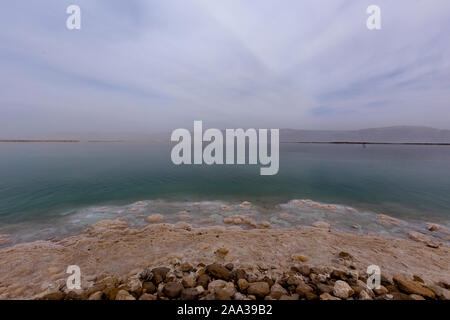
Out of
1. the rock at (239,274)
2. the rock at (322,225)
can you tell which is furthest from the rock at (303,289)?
the rock at (322,225)

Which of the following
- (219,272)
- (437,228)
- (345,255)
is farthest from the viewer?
(437,228)

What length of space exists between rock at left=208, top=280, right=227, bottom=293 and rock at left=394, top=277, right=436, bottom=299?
17.2 feet

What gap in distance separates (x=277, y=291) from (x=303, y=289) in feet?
2.40

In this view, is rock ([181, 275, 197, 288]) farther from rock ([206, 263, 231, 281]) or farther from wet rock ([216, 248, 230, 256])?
wet rock ([216, 248, 230, 256])

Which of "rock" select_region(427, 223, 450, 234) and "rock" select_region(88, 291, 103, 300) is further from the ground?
"rock" select_region(88, 291, 103, 300)

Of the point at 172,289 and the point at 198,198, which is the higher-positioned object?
the point at 172,289

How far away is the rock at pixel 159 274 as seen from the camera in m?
5.11

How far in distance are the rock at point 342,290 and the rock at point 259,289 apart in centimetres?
185

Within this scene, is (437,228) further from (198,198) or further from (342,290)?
Answer: (198,198)

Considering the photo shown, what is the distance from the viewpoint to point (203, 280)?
511 centimetres

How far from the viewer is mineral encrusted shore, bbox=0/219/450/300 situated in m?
4.70

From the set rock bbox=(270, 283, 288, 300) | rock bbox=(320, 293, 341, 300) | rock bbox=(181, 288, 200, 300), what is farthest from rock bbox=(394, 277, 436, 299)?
rock bbox=(181, 288, 200, 300)

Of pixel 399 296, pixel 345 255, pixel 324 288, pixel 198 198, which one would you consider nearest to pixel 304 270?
pixel 324 288
